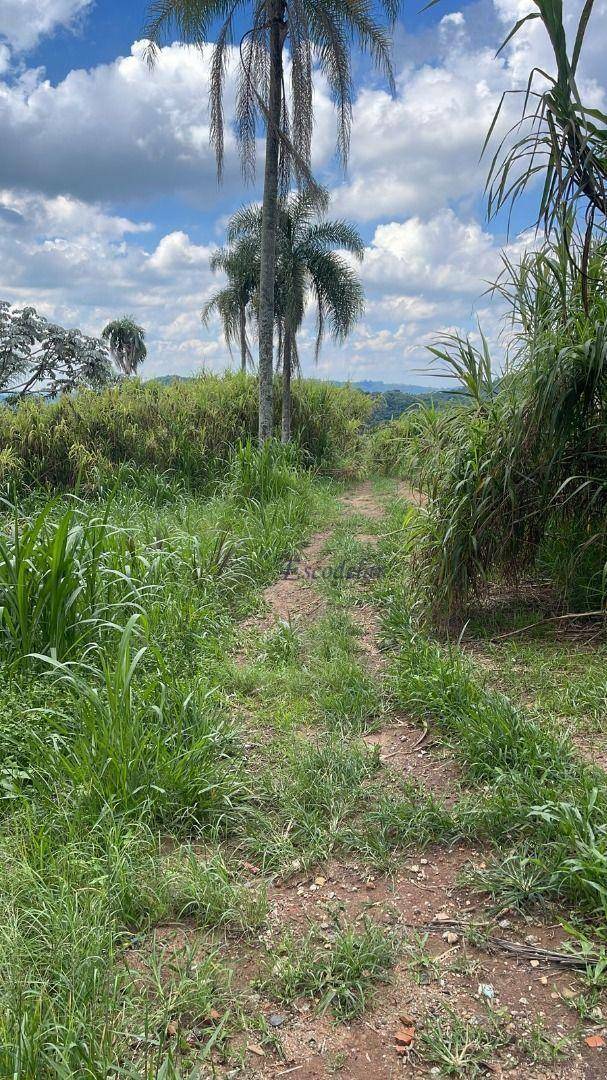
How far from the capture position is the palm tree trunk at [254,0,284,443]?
9.09 m

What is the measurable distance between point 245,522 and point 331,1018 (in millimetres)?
4750

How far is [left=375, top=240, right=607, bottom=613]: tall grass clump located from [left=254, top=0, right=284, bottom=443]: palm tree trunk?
5.51m

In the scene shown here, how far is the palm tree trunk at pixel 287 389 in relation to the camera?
11.7 meters

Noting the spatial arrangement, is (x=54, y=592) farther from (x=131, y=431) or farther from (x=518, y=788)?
(x=131, y=431)

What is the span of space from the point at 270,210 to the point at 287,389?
3493 mm

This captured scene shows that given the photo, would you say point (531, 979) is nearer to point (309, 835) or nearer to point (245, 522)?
point (309, 835)

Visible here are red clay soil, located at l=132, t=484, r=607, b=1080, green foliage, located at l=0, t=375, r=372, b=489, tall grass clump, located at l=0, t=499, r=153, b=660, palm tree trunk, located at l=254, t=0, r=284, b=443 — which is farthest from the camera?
palm tree trunk, located at l=254, t=0, r=284, b=443

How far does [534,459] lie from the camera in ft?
11.4

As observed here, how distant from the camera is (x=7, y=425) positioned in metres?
8.45

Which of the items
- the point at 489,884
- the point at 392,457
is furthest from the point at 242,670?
the point at 392,457

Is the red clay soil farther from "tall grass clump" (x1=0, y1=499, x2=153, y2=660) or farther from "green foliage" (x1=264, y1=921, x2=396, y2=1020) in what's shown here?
"tall grass clump" (x1=0, y1=499, x2=153, y2=660)

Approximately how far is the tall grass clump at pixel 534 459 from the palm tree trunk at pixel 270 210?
18.1ft

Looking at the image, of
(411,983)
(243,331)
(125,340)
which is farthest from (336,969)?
(125,340)

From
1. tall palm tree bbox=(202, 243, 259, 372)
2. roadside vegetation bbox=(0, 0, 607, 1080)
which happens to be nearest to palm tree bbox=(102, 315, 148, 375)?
tall palm tree bbox=(202, 243, 259, 372)
